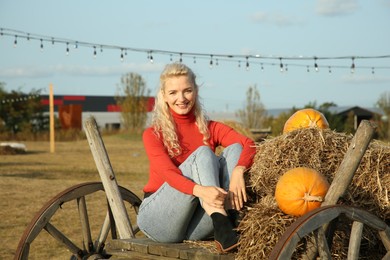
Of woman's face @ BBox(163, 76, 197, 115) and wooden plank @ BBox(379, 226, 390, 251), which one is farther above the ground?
woman's face @ BBox(163, 76, 197, 115)

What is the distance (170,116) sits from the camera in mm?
4566

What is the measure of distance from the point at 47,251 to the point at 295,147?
3.67 m

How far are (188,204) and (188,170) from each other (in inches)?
8.1

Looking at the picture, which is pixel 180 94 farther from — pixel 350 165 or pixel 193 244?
pixel 350 165

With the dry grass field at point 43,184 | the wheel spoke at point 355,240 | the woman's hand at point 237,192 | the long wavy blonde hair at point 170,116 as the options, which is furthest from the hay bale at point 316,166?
the dry grass field at point 43,184

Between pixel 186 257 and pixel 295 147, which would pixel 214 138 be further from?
pixel 186 257

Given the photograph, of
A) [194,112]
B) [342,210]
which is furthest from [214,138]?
[342,210]

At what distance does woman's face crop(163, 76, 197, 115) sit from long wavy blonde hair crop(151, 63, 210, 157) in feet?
0.10

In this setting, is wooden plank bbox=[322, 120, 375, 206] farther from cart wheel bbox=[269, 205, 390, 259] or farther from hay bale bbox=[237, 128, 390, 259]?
hay bale bbox=[237, 128, 390, 259]

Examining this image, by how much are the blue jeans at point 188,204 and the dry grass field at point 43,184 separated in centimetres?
279

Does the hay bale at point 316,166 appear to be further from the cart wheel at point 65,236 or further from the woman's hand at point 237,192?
the cart wheel at point 65,236

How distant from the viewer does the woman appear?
392cm

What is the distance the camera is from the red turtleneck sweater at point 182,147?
410cm

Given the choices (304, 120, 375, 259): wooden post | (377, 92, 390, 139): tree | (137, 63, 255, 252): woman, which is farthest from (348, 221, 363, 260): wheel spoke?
(377, 92, 390, 139): tree
